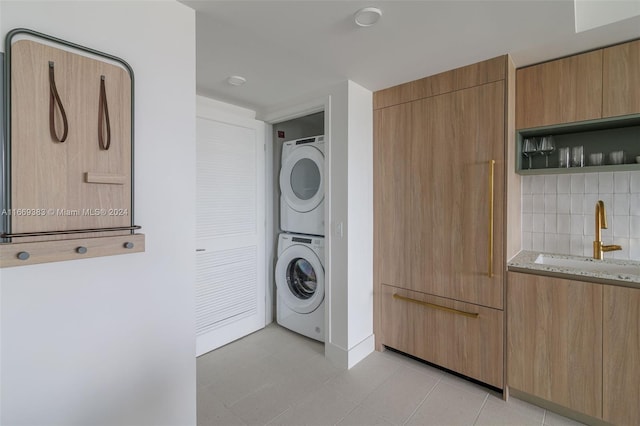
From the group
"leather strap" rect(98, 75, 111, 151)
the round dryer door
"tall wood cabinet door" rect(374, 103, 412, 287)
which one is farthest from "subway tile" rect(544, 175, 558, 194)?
"leather strap" rect(98, 75, 111, 151)

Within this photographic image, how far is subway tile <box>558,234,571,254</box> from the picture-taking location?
6.95ft

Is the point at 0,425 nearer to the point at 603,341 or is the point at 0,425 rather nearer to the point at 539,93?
the point at 603,341

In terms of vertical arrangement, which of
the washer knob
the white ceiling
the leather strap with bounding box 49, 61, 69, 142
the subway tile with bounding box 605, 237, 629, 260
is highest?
the white ceiling

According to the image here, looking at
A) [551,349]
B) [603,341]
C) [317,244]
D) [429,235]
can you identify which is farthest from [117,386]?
[603,341]

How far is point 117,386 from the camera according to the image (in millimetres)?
1149

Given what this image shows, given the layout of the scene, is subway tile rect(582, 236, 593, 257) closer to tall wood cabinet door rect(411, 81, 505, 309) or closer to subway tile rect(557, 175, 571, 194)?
subway tile rect(557, 175, 571, 194)

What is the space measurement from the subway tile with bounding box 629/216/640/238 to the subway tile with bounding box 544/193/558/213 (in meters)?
0.40

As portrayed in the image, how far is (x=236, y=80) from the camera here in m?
2.20

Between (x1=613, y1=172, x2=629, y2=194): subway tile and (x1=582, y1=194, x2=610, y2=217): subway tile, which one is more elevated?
(x1=613, y1=172, x2=629, y2=194): subway tile

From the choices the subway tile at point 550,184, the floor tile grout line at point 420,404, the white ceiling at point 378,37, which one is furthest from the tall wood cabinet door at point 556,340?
the white ceiling at point 378,37

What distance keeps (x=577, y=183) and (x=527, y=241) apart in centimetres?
52

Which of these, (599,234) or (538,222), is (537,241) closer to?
(538,222)

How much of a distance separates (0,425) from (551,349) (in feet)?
8.15

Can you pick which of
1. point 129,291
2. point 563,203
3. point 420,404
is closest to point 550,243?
point 563,203
